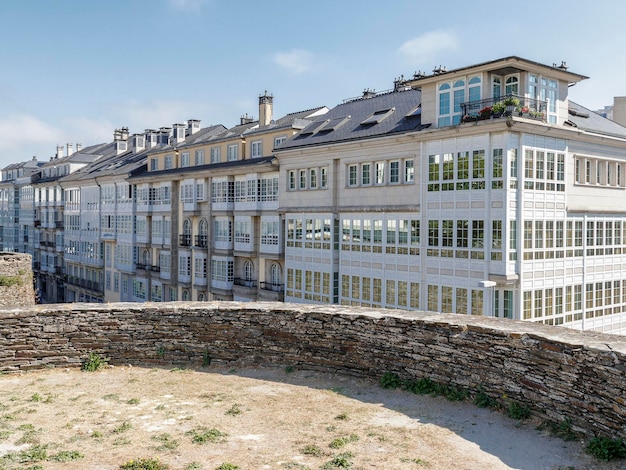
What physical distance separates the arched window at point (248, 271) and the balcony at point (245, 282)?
8.3 inches

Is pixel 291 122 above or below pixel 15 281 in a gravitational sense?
above

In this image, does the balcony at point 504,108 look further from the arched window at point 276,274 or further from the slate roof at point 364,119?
the arched window at point 276,274

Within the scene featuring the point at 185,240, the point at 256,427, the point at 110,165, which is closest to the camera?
the point at 256,427

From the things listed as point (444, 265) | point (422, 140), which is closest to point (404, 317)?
point (444, 265)

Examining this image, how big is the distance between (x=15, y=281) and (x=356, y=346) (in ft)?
89.4

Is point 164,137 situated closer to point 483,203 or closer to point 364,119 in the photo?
point 364,119

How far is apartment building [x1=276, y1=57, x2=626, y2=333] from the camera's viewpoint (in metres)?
25.1

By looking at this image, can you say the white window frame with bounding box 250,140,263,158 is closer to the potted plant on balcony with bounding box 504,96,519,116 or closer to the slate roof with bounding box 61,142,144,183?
the slate roof with bounding box 61,142,144,183

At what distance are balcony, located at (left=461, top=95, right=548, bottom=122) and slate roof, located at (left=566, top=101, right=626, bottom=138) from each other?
303 cm

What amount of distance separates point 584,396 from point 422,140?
65.6 ft

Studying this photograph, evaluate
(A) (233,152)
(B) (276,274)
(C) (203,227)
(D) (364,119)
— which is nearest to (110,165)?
(C) (203,227)

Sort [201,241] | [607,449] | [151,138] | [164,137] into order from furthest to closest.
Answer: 1. [151,138]
2. [164,137]
3. [201,241]
4. [607,449]

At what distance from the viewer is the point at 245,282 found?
134 ft

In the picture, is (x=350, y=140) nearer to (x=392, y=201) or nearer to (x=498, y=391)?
(x=392, y=201)
